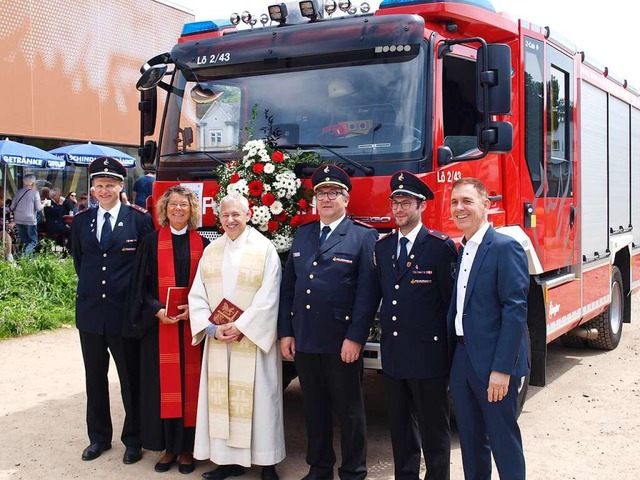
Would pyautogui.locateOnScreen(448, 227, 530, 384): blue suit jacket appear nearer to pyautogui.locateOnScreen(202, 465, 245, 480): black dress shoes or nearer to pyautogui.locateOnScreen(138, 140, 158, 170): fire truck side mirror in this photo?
pyautogui.locateOnScreen(202, 465, 245, 480): black dress shoes

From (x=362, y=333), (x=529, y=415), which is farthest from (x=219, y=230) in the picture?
(x=529, y=415)

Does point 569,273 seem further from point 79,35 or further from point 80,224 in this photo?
point 79,35

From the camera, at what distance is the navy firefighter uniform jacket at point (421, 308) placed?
4207 mm

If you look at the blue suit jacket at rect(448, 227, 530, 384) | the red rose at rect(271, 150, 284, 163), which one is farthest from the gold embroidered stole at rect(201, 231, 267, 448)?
the blue suit jacket at rect(448, 227, 530, 384)

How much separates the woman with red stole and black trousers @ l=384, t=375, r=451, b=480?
57.1 inches

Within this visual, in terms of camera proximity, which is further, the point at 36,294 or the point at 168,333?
the point at 36,294

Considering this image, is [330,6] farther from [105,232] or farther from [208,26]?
[105,232]

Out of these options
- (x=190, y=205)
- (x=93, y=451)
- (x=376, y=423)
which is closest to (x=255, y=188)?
(x=190, y=205)

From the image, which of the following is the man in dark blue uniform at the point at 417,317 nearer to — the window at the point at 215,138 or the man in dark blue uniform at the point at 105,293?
the window at the point at 215,138

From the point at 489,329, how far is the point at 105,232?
2834mm

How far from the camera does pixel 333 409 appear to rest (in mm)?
4746

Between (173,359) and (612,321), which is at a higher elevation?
(173,359)

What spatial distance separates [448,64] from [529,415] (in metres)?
3.02

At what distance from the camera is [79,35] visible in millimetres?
20281
